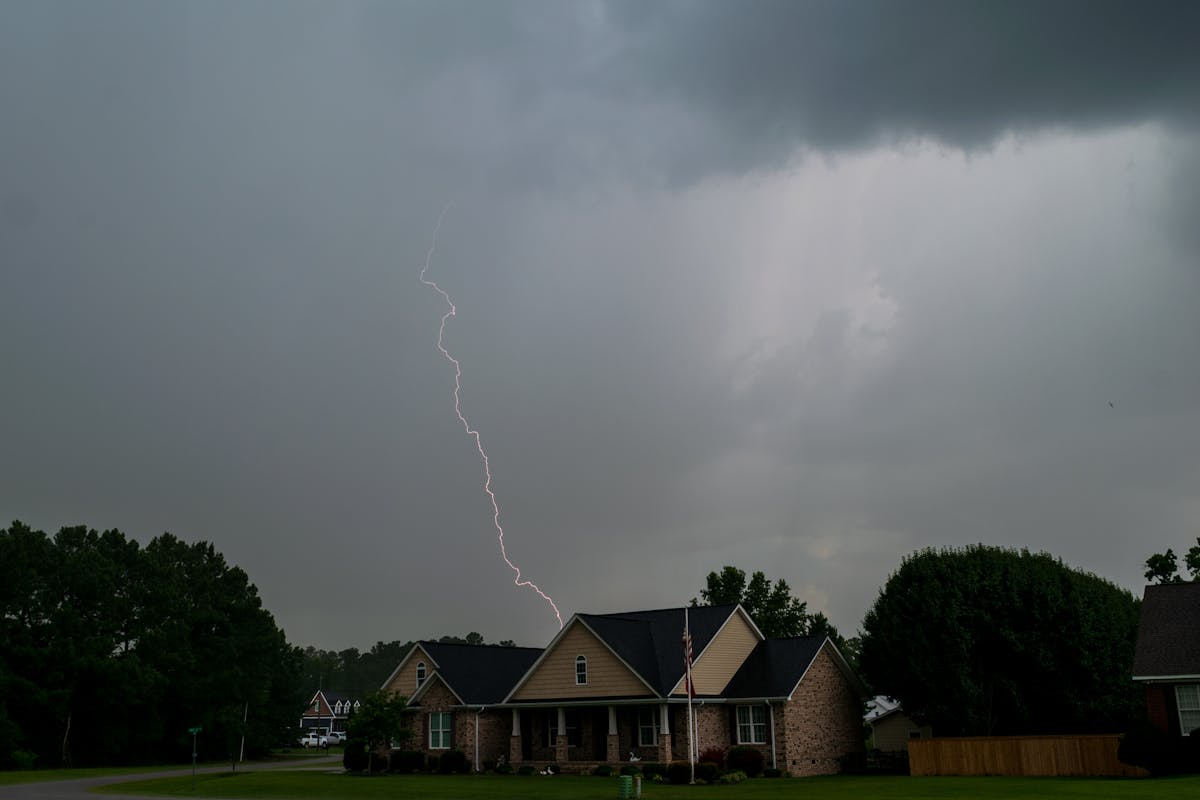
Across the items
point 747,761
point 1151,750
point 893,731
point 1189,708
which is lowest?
point 747,761

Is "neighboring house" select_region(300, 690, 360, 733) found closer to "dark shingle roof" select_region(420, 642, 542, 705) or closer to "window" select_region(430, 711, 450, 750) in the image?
"dark shingle roof" select_region(420, 642, 542, 705)

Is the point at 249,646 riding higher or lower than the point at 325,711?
higher

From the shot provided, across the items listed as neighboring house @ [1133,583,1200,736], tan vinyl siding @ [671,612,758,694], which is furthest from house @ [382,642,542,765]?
neighboring house @ [1133,583,1200,736]

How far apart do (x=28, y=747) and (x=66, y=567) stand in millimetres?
11489

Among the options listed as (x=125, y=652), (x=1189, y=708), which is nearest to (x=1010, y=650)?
(x=1189, y=708)

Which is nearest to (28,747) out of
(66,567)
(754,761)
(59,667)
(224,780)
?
(59,667)

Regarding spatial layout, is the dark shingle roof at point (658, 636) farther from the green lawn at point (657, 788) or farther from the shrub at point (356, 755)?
the shrub at point (356, 755)

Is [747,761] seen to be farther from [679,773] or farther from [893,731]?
[893,731]

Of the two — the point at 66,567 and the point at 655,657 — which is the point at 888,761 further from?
the point at 66,567

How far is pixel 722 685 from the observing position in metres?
48.8

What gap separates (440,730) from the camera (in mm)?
55156

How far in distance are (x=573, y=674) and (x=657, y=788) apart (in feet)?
40.2

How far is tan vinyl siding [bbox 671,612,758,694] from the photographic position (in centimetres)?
4769

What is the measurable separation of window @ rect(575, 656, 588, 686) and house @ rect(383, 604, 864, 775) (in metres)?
0.06
